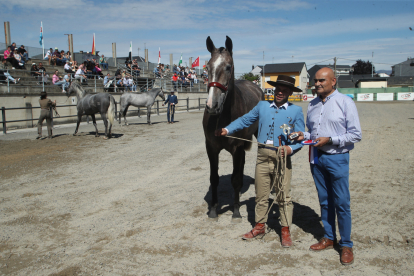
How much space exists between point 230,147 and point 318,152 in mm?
1262

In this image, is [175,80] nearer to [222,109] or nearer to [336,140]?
[222,109]

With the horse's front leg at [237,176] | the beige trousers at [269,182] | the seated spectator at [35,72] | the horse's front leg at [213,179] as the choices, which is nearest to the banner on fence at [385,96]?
the seated spectator at [35,72]

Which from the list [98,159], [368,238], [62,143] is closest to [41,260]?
[368,238]

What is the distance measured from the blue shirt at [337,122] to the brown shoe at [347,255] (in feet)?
3.32

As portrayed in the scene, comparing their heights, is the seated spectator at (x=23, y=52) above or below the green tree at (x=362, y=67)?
below

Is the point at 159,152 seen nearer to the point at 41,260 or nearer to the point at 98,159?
the point at 98,159

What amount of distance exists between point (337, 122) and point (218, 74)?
144 cm

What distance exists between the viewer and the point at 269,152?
3.31 metres

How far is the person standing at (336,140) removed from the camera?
296cm

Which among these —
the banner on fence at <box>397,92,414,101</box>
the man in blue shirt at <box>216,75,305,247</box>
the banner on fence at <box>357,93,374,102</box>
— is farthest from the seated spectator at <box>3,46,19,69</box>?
the banner on fence at <box>397,92,414,101</box>

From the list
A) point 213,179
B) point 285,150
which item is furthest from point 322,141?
point 213,179

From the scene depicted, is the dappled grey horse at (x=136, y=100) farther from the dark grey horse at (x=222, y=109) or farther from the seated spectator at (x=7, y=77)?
the dark grey horse at (x=222, y=109)

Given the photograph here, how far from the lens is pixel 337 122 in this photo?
9.93 feet

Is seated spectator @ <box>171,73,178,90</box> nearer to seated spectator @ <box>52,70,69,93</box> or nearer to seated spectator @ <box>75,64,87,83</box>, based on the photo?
seated spectator @ <box>75,64,87,83</box>
